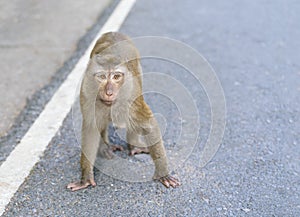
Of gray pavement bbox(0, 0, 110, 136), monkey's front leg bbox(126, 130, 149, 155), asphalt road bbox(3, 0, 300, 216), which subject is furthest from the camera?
gray pavement bbox(0, 0, 110, 136)

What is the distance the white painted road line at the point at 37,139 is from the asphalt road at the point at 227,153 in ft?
0.19

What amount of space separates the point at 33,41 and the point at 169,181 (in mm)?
2797

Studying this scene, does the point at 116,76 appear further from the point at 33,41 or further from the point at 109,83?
the point at 33,41

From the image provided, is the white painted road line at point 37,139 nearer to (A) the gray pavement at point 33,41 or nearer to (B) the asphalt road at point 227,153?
(B) the asphalt road at point 227,153

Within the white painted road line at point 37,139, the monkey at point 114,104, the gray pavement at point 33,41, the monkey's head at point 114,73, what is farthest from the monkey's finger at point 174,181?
the gray pavement at point 33,41

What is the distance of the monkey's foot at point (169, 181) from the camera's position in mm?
3145

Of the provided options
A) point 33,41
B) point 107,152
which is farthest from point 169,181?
point 33,41

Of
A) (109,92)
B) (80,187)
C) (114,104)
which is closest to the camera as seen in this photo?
(109,92)

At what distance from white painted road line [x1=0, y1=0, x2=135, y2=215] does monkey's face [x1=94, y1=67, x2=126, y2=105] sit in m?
0.81

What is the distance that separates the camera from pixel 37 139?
3592mm

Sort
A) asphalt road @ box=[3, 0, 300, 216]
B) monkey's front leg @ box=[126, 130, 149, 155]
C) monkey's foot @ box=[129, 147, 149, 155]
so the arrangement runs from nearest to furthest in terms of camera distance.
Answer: asphalt road @ box=[3, 0, 300, 216]
monkey's front leg @ box=[126, 130, 149, 155]
monkey's foot @ box=[129, 147, 149, 155]

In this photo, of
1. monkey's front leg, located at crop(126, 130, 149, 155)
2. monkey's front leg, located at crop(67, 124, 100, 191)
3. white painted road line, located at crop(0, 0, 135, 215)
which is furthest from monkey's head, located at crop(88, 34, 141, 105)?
white painted road line, located at crop(0, 0, 135, 215)

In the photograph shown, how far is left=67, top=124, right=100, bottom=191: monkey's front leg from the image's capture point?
3.12m

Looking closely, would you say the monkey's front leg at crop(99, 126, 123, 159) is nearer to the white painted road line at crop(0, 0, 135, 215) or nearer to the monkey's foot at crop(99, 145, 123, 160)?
the monkey's foot at crop(99, 145, 123, 160)
